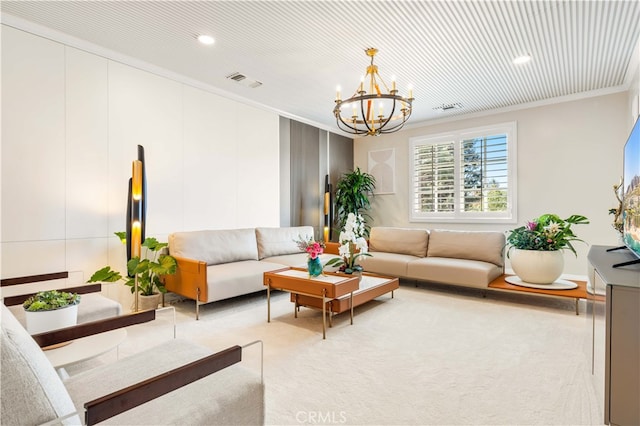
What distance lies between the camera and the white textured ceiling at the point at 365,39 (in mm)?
2809

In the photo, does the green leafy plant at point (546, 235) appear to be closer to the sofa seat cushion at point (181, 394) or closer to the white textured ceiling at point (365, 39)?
the white textured ceiling at point (365, 39)

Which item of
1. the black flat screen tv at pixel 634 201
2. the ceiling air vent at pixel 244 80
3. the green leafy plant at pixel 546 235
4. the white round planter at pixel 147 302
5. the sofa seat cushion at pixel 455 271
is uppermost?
the ceiling air vent at pixel 244 80

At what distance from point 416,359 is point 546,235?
2588 mm

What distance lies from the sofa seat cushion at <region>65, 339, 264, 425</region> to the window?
218 inches

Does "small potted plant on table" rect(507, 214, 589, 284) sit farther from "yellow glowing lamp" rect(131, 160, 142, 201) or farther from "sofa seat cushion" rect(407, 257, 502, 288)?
"yellow glowing lamp" rect(131, 160, 142, 201)

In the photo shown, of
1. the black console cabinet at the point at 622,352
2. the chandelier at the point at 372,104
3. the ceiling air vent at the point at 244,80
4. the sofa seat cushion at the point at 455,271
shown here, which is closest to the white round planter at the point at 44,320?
the chandelier at the point at 372,104

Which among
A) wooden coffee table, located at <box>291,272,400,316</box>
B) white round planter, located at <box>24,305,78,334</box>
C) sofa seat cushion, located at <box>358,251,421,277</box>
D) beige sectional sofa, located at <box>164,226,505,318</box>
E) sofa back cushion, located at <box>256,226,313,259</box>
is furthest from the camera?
sofa back cushion, located at <box>256,226,313,259</box>

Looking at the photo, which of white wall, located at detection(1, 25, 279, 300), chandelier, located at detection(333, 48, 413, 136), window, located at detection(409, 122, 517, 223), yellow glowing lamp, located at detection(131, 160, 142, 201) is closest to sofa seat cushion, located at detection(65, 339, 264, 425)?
yellow glowing lamp, located at detection(131, 160, 142, 201)

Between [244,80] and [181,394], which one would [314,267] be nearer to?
[181,394]

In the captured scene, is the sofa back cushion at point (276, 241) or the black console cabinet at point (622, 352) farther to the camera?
the sofa back cushion at point (276, 241)

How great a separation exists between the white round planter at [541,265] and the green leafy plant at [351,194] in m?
3.31

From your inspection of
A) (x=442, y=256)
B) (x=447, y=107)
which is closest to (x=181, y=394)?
(x=442, y=256)

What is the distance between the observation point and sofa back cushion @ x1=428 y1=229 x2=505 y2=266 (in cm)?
448

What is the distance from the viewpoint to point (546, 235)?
3900 millimetres
